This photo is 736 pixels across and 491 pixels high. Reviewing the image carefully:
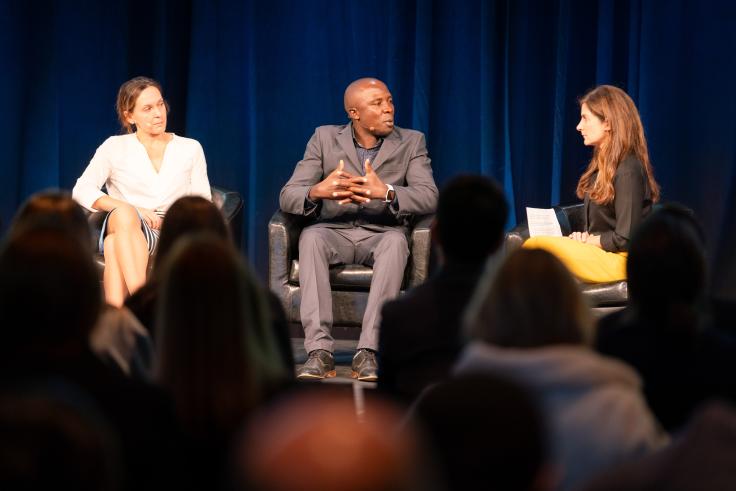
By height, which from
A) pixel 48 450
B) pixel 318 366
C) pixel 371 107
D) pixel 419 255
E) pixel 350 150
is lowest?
pixel 318 366

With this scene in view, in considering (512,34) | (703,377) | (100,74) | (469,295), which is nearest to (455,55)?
(512,34)

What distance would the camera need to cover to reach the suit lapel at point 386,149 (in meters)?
5.05

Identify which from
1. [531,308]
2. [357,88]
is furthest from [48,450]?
[357,88]

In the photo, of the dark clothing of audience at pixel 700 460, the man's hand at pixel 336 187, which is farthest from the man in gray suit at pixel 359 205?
the dark clothing of audience at pixel 700 460

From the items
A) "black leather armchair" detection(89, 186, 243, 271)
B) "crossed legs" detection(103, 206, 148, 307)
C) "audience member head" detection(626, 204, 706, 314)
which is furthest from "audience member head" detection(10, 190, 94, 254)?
"black leather armchair" detection(89, 186, 243, 271)

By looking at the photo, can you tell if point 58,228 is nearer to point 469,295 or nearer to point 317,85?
point 469,295

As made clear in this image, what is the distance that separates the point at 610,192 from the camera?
473 cm

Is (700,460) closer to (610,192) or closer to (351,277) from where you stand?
(351,277)

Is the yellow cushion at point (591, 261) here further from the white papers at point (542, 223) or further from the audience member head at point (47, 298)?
the audience member head at point (47, 298)

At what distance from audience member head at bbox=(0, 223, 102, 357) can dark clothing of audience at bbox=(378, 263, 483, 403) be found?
2.94 ft

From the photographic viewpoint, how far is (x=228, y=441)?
1.58m

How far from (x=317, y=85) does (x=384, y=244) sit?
1.78 meters

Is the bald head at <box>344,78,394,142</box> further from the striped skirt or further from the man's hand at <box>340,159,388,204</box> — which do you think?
the striped skirt

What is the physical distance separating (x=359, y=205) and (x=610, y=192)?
44.9 inches
